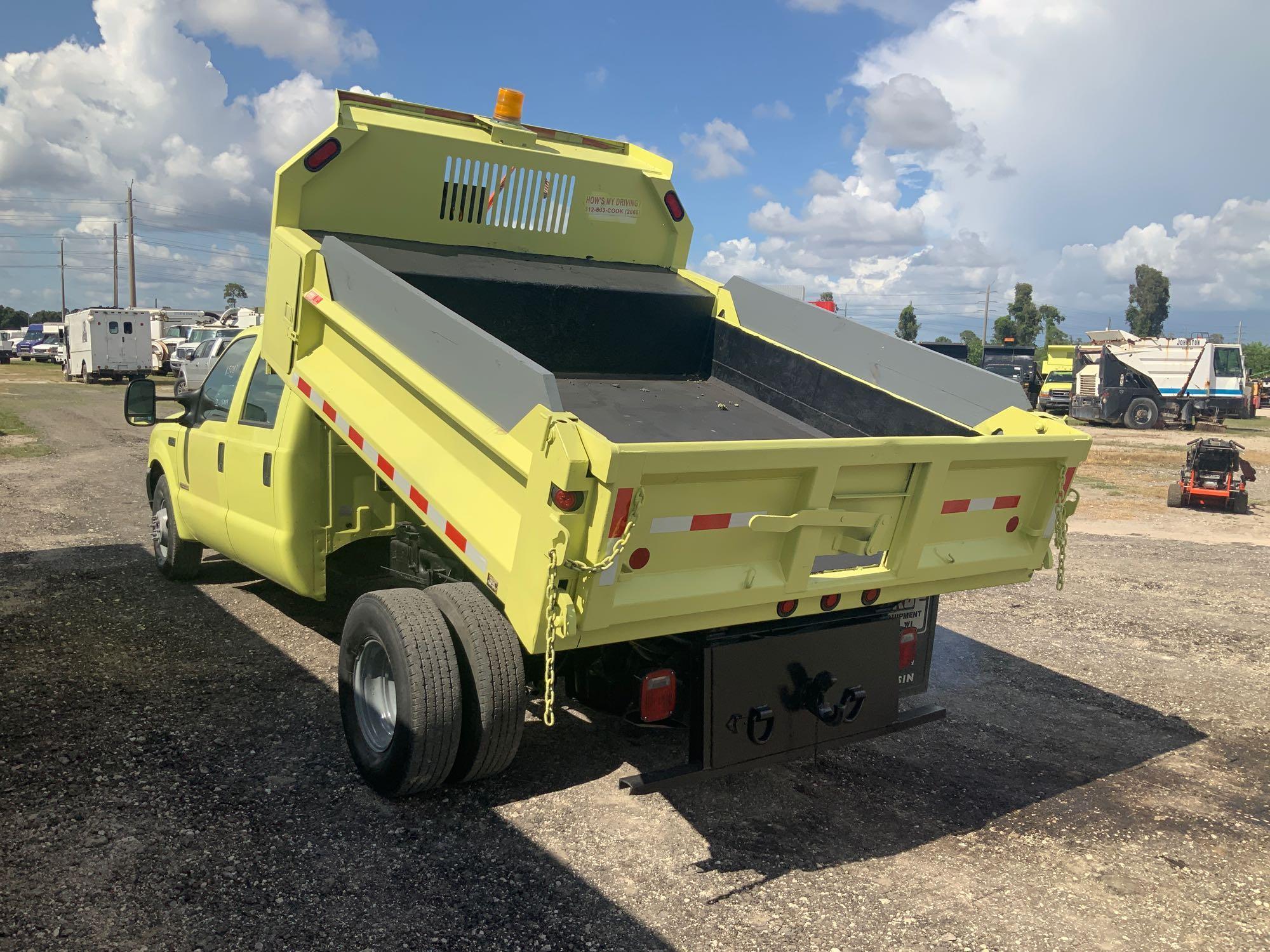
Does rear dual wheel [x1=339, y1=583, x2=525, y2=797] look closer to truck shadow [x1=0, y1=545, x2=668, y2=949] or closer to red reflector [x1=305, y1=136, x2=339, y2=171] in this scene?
truck shadow [x1=0, y1=545, x2=668, y2=949]

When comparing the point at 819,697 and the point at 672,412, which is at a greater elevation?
the point at 672,412

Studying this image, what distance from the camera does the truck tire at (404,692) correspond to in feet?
11.9

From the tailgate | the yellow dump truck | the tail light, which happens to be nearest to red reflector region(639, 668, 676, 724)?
the yellow dump truck

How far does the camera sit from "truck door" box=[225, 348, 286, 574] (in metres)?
5.04

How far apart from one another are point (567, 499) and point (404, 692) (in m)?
1.24

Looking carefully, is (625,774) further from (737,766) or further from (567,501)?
(567,501)

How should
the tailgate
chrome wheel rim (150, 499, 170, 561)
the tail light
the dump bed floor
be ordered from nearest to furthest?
the tail light → the tailgate → the dump bed floor → chrome wheel rim (150, 499, 170, 561)

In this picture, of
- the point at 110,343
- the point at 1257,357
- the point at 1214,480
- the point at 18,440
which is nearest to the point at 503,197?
the point at 1214,480

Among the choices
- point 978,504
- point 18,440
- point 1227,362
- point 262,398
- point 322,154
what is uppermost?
point 322,154

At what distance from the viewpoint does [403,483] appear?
151 inches

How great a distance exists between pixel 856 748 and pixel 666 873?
1.56m

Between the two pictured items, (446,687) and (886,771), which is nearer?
(446,687)

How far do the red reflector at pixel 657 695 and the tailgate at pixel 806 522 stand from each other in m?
0.40

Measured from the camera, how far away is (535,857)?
352 centimetres
